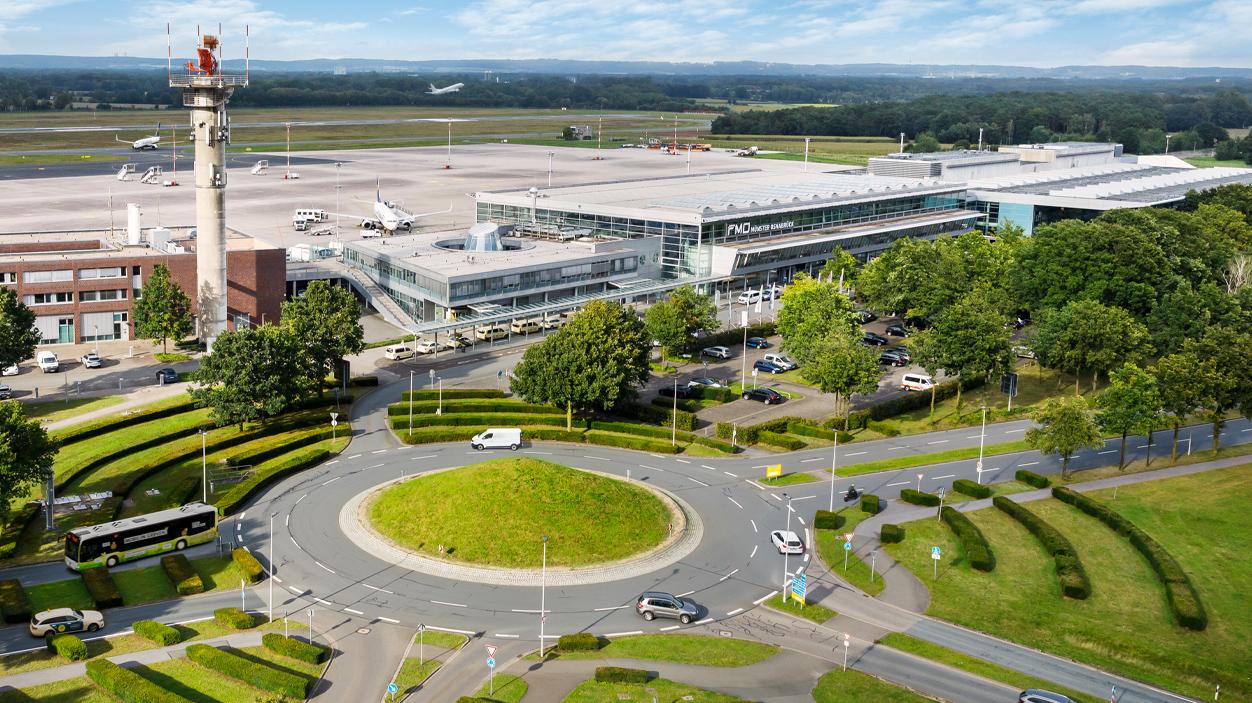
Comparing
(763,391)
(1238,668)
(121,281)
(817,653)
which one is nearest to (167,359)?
(121,281)

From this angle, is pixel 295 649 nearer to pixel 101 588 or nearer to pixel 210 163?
pixel 101 588

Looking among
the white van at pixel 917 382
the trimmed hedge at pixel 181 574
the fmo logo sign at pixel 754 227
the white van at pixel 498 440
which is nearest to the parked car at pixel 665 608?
the trimmed hedge at pixel 181 574

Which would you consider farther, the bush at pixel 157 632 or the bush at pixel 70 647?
the bush at pixel 157 632

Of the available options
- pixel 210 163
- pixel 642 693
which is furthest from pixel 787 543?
pixel 210 163

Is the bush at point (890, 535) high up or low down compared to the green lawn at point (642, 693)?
up

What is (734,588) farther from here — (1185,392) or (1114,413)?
(1185,392)

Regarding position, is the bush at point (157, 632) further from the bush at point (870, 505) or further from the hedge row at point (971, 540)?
the hedge row at point (971, 540)
